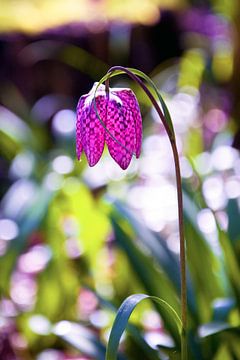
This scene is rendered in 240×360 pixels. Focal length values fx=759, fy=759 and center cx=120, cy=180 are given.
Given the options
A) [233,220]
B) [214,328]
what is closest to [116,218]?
[233,220]

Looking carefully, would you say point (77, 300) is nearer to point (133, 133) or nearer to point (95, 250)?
point (95, 250)

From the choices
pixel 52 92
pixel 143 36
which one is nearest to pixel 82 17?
pixel 52 92

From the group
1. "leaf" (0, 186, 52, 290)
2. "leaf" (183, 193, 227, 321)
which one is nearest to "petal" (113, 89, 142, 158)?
"leaf" (183, 193, 227, 321)

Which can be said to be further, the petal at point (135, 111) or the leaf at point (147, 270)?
the leaf at point (147, 270)

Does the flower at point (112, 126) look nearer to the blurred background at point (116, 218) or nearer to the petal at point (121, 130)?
the petal at point (121, 130)

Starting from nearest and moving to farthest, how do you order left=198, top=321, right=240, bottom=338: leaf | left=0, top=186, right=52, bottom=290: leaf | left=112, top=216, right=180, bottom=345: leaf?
left=198, top=321, right=240, bottom=338: leaf, left=112, top=216, right=180, bottom=345: leaf, left=0, top=186, right=52, bottom=290: leaf

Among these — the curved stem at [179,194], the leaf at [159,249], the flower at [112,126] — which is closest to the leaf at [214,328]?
the leaf at [159,249]

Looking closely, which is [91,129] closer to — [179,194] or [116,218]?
[179,194]

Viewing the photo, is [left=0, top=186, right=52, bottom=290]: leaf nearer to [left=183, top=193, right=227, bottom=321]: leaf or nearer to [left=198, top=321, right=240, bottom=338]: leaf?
[left=183, top=193, right=227, bottom=321]: leaf
